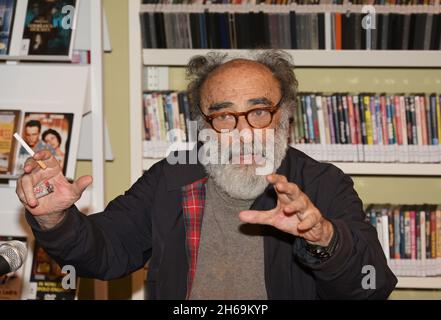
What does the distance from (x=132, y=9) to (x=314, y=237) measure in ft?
4.93

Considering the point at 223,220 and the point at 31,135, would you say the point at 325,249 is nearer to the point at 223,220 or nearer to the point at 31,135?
the point at 223,220

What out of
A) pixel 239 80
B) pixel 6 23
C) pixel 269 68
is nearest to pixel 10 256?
pixel 239 80

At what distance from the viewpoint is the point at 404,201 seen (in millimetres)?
3043

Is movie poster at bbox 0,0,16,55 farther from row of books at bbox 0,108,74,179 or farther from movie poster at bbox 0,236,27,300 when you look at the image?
movie poster at bbox 0,236,27,300

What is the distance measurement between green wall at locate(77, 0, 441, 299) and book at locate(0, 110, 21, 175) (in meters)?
0.56

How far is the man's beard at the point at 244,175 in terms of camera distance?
76.9 inches

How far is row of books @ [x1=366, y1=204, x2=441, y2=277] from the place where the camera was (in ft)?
8.76

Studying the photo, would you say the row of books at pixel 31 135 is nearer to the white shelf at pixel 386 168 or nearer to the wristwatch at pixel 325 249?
the white shelf at pixel 386 168

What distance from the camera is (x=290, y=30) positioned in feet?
8.66

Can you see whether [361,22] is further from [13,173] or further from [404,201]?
[13,173]

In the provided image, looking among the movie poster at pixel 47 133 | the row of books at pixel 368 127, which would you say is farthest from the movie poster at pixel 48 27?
the row of books at pixel 368 127

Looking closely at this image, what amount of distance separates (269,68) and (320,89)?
2.94ft

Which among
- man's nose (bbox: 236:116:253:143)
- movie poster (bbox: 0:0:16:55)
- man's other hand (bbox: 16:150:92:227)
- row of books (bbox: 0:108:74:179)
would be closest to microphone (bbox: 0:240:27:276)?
man's other hand (bbox: 16:150:92:227)

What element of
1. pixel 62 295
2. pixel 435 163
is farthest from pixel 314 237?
pixel 62 295
